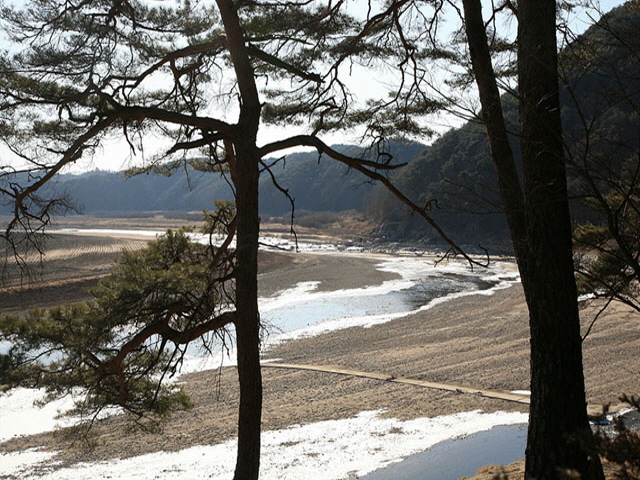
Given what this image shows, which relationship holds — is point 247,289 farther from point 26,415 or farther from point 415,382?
point 26,415

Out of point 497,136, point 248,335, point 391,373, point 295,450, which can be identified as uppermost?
point 497,136

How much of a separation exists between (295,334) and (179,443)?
27.4 ft

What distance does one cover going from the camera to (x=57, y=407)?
12.1m

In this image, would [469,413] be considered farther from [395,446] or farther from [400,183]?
[400,183]

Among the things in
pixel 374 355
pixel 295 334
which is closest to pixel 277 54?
pixel 374 355

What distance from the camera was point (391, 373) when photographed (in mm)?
12977

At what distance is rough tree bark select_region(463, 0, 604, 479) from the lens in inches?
134

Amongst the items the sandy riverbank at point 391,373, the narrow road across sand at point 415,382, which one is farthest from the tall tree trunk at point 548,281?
the narrow road across sand at point 415,382

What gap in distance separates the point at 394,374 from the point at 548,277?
31.8ft

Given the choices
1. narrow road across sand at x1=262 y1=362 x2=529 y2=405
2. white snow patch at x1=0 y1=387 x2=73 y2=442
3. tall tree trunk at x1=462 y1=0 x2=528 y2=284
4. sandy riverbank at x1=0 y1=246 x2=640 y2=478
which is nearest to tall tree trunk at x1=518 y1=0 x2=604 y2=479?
tall tree trunk at x1=462 y1=0 x2=528 y2=284

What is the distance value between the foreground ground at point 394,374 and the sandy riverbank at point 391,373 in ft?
0.07

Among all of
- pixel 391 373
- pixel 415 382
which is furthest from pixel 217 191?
pixel 415 382

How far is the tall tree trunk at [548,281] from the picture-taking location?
3.42m

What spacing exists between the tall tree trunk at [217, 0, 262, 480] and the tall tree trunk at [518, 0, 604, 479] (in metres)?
1.83
